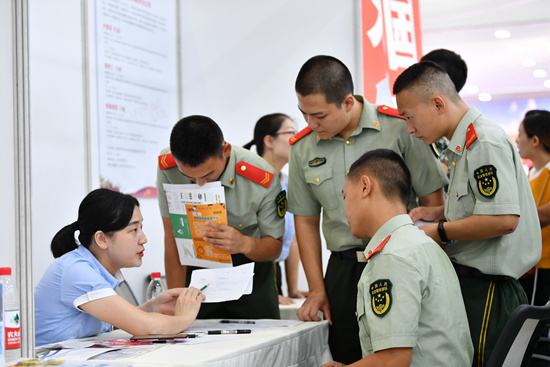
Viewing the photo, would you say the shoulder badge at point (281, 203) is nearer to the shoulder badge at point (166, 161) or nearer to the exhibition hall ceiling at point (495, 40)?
the shoulder badge at point (166, 161)

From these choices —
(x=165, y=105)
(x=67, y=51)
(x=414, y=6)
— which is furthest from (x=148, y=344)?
(x=414, y=6)

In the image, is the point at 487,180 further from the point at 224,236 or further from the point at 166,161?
the point at 166,161

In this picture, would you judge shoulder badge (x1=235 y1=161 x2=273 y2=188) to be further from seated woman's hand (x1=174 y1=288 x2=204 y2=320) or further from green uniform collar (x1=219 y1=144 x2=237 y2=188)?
seated woman's hand (x1=174 y1=288 x2=204 y2=320)

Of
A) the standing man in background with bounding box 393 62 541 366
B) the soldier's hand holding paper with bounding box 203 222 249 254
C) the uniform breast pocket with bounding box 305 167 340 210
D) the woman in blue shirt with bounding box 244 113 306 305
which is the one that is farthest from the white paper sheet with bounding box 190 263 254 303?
the woman in blue shirt with bounding box 244 113 306 305

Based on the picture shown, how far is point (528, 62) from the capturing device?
209 inches

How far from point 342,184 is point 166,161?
26.0 inches

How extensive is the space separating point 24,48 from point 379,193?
0.98m

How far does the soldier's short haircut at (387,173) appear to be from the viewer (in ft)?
6.81

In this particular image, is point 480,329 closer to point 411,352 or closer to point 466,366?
point 466,366

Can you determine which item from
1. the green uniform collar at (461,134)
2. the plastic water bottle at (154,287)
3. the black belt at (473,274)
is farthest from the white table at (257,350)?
the plastic water bottle at (154,287)

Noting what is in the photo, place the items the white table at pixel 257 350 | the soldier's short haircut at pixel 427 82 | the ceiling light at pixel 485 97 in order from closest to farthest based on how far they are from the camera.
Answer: the white table at pixel 257 350
the soldier's short haircut at pixel 427 82
the ceiling light at pixel 485 97

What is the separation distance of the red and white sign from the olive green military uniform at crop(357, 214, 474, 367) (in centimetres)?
288

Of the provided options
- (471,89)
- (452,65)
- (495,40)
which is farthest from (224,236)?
(495,40)

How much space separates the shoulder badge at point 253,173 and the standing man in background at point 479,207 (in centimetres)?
62
